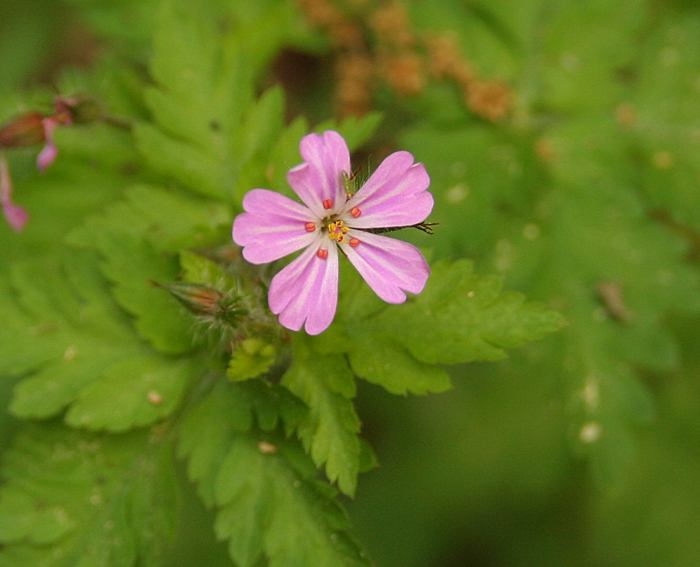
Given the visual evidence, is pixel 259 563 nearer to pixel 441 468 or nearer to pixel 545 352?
pixel 441 468

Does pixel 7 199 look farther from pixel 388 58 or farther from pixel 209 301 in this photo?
pixel 388 58

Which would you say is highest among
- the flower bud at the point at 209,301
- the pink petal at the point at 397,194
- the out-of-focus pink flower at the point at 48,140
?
the pink petal at the point at 397,194

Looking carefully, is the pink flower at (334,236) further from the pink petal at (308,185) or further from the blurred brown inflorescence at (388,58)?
the blurred brown inflorescence at (388,58)

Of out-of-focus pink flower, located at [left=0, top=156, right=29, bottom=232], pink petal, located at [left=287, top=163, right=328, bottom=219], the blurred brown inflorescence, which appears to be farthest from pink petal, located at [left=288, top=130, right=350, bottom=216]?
the blurred brown inflorescence

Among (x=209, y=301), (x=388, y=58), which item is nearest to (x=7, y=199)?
(x=209, y=301)

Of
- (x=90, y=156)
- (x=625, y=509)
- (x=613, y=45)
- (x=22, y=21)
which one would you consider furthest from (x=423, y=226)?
(x=22, y=21)

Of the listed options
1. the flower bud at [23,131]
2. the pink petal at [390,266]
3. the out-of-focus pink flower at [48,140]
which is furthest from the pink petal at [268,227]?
the flower bud at [23,131]
